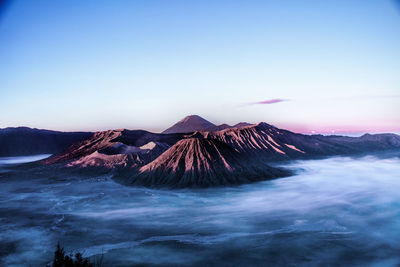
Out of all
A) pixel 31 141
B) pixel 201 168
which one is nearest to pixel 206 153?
pixel 201 168

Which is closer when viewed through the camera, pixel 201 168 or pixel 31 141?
pixel 201 168

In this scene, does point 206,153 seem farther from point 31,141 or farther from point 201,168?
point 31,141

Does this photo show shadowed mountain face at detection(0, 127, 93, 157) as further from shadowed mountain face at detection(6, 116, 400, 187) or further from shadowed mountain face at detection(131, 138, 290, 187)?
shadowed mountain face at detection(131, 138, 290, 187)

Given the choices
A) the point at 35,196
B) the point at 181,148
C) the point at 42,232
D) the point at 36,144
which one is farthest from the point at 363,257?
the point at 36,144

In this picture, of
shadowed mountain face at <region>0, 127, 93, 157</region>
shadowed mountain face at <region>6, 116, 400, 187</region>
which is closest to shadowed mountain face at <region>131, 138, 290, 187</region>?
shadowed mountain face at <region>6, 116, 400, 187</region>

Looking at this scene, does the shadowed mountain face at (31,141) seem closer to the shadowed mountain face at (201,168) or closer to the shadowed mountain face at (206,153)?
the shadowed mountain face at (206,153)

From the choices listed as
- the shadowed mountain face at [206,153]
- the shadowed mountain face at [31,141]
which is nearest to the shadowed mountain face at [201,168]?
the shadowed mountain face at [206,153]
